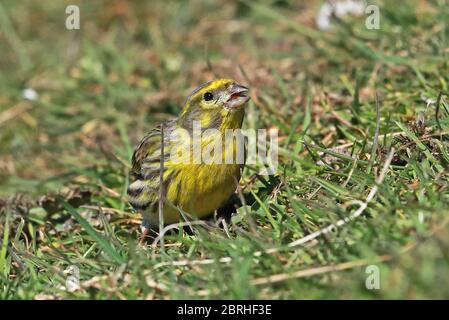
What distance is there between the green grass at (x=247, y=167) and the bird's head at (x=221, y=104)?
397 mm

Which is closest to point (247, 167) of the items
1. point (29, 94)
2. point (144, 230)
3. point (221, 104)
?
point (221, 104)

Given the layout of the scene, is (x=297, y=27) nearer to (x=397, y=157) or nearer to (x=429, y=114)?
(x=429, y=114)

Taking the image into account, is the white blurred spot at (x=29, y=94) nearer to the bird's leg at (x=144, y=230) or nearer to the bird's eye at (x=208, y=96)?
the bird's leg at (x=144, y=230)

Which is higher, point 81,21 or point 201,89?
point 81,21

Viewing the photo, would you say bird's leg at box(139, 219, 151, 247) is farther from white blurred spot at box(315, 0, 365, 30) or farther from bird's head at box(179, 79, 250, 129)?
white blurred spot at box(315, 0, 365, 30)

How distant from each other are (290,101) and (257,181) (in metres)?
0.98

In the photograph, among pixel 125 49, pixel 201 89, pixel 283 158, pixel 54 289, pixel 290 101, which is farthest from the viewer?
pixel 125 49

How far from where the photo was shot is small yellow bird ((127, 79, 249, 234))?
143 inches

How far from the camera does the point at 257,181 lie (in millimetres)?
4086

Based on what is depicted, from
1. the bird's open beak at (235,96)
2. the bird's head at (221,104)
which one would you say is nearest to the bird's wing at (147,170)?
the bird's head at (221,104)

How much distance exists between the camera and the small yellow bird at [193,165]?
363 centimetres

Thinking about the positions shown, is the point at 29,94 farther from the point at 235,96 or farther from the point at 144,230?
the point at 235,96

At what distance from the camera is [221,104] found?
3809 millimetres

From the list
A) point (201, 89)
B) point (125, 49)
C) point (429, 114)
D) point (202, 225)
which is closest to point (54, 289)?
point (202, 225)
